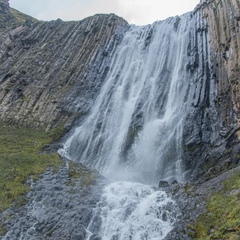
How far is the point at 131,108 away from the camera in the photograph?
37.7 metres

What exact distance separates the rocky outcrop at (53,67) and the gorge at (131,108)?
17 centimetres

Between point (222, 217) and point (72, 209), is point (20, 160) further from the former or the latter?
point (222, 217)

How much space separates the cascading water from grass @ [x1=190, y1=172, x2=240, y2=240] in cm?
216

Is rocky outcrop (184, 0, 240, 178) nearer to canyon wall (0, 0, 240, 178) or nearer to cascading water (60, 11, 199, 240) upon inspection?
canyon wall (0, 0, 240, 178)

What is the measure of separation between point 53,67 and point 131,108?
18.0 metres

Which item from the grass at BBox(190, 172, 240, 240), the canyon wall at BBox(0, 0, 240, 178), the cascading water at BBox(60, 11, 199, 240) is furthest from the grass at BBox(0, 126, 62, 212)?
the grass at BBox(190, 172, 240, 240)

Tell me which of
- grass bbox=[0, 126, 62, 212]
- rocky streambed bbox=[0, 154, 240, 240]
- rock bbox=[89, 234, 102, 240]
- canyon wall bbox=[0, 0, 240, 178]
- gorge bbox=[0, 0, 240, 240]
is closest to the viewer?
rock bbox=[89, 234, 102, 240]

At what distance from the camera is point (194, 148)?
28703 mm

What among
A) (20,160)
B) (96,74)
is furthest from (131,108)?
(20,160)

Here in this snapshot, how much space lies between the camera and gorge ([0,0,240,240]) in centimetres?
1967

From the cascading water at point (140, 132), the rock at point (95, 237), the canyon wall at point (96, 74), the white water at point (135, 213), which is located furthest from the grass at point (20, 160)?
the rock at point (95, 237)

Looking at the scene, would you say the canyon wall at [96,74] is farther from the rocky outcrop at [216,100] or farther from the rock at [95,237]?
the rock at [95,237]

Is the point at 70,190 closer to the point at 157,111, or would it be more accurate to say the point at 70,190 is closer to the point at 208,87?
the point at 157,111

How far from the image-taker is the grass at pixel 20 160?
22.7 meters
